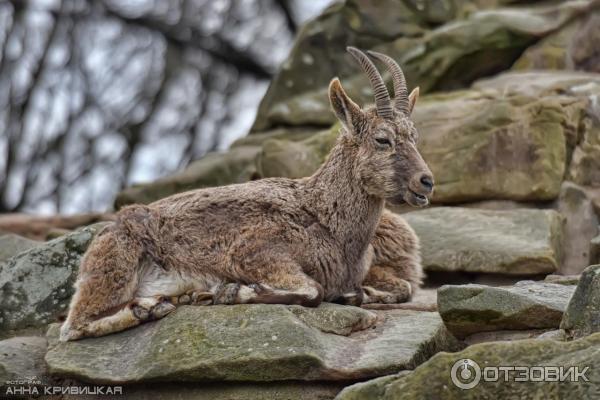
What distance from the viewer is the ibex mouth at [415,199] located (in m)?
7.90

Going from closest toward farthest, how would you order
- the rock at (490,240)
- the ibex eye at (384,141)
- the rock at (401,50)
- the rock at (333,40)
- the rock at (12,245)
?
1. the ibex eye at (384,141)
2. the rock at (490,240)
3. the rock at (12,245)
4. the rock at (401,50)
5. the rock at (333,40)

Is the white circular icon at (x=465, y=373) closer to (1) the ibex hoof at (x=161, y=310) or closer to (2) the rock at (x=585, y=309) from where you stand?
(2) the rock at (x=585, y=309)

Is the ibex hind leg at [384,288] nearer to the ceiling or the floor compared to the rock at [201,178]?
nearer to the ceiling

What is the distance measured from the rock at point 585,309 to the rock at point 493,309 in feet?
2.31

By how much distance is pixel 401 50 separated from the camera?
13984 millimetres

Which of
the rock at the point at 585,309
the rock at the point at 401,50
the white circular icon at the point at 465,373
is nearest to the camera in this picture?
the white circular icon at the point at 465,373

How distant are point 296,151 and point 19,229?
3.64 m

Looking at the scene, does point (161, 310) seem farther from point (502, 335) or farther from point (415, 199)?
point (502, 335)

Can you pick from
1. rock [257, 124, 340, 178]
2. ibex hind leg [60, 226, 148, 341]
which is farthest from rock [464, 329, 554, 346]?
rock [257, 124, 340, 178]

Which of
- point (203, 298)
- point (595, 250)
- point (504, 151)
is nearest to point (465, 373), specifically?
point (203, 298)

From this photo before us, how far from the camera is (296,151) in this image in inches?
471

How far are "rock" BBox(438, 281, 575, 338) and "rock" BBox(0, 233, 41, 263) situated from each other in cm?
411

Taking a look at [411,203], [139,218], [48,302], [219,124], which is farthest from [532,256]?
[219,124]

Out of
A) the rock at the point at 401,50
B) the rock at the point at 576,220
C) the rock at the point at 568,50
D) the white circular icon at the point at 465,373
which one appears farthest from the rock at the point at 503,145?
the white circular icon at the point at 465,373
